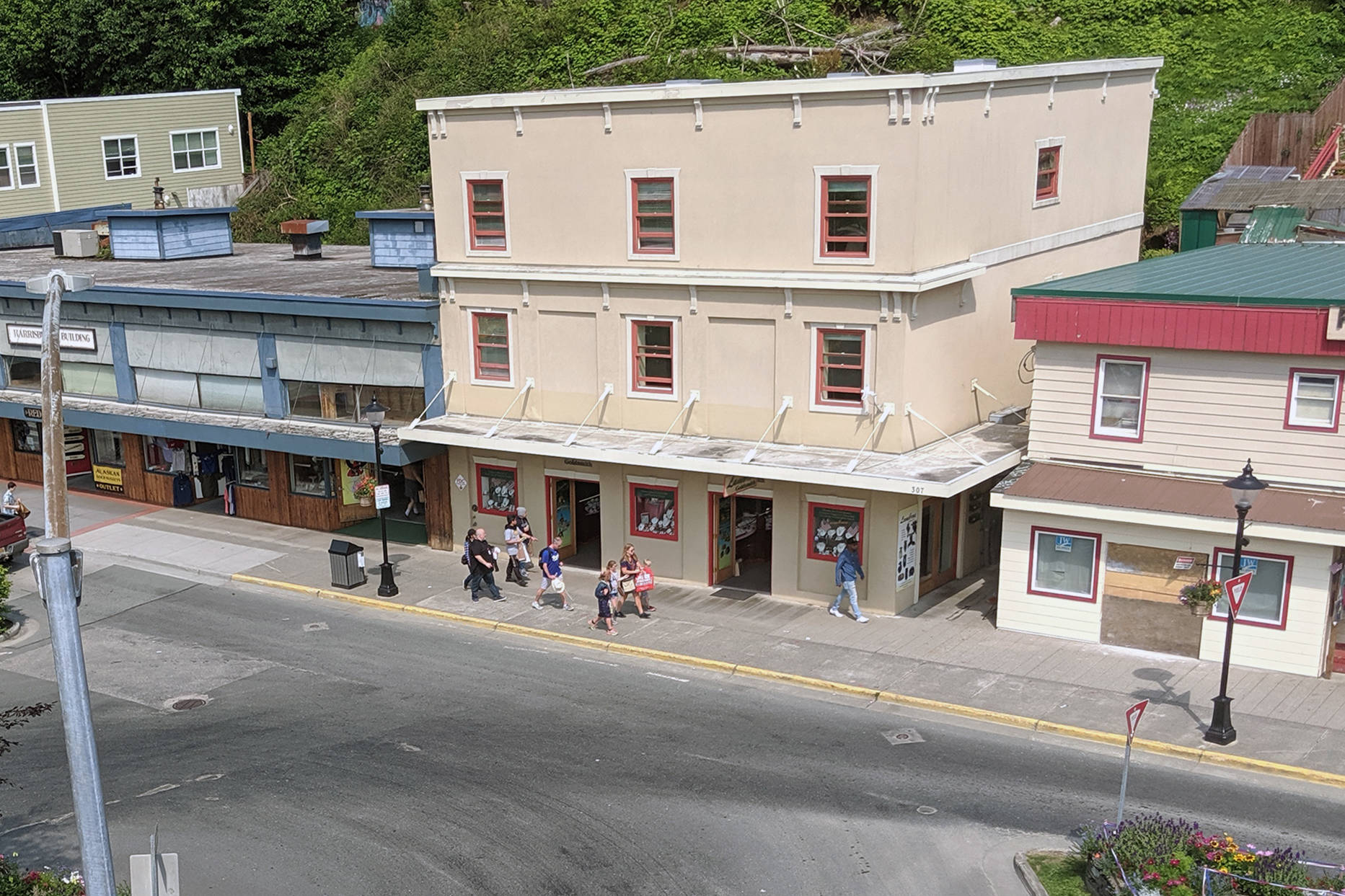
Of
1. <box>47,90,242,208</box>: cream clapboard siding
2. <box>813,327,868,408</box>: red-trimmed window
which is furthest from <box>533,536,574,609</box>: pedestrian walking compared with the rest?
<box>47,90,242,208</box>: cream clapboard siding

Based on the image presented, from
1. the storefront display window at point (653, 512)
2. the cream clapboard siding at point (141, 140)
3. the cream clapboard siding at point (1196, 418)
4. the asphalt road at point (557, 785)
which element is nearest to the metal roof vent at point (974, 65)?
the cream clapboard siding at point (1196, 418)

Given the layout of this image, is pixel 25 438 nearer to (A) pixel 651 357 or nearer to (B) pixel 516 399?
(B) pixel 516 399

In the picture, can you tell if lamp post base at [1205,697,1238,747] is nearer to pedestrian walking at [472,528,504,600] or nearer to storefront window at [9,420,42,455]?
pedestrian walking at [472,528,504,600]

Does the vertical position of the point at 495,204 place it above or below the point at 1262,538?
above

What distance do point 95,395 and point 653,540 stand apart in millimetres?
16808

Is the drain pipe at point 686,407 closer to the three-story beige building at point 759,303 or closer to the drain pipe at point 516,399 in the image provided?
the three-story beige building at point 759,303

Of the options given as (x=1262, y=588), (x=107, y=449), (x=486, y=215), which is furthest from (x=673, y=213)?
(x=107, y=449)

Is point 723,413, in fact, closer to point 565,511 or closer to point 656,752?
point 565,511

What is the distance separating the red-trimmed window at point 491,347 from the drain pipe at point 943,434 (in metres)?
8.69

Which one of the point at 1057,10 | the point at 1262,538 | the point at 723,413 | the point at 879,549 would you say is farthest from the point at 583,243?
the point at 1057,10

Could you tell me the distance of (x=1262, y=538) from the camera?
20344 mm

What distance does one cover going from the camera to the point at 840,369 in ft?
79.2

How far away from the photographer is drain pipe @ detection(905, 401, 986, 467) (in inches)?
930

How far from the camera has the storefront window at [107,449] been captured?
35.5 m
